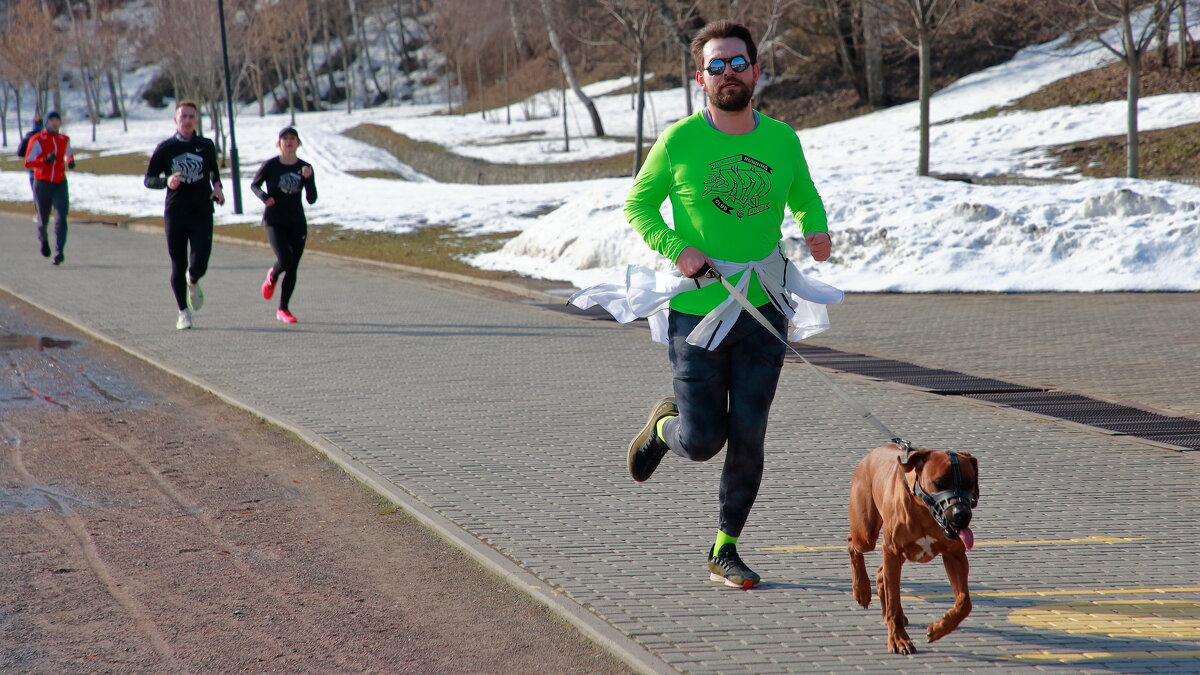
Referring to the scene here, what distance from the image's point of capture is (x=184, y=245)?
1213 cm

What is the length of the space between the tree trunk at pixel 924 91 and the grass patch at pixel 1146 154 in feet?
9.51

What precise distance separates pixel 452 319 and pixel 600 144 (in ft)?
107

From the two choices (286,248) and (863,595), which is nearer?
(863,595)

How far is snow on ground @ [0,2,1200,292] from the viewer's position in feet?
48.1

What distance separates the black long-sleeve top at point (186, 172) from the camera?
11.8 meters

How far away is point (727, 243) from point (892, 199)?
12.7 metres

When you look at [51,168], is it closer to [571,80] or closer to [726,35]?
[726,35]

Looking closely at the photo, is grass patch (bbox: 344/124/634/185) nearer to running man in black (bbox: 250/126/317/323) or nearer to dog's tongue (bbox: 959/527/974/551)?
running man in black (bbox: 250/126/317/323)

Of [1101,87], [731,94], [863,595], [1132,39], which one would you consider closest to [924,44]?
[1132,39]

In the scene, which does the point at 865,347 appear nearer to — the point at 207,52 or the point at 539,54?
the point at 207,52

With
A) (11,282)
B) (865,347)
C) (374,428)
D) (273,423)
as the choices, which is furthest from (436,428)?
(11,282)

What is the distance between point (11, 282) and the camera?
53.2 ft

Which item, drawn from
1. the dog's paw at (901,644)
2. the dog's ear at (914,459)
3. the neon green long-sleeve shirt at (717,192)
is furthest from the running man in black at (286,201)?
the dog's ear at (914,459)

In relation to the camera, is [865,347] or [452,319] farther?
[452,319]
